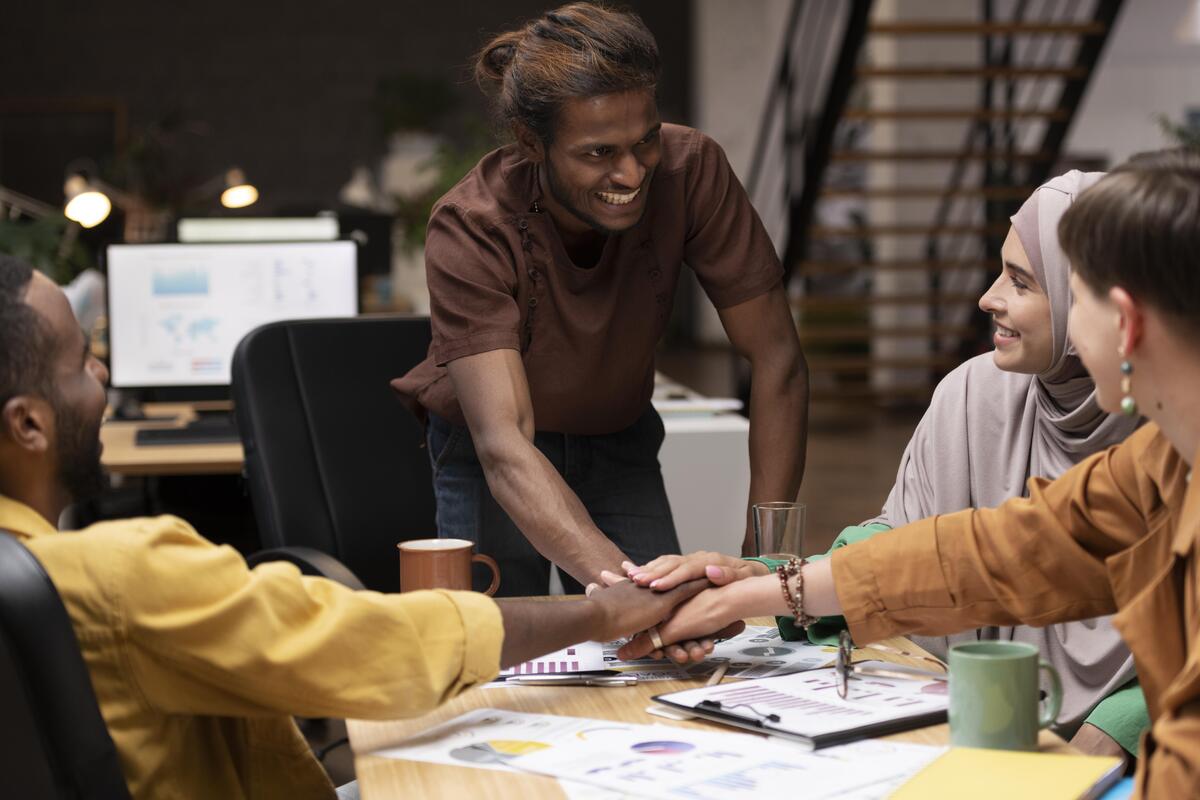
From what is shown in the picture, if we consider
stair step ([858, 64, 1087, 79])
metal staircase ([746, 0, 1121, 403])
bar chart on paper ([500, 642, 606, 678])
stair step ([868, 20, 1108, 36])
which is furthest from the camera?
metal staircase ([746, 0, 1121, 403])

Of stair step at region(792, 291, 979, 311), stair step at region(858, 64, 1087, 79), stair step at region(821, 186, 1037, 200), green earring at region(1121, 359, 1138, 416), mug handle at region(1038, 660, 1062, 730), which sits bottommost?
stair step at region(792, 291, 979, 311)

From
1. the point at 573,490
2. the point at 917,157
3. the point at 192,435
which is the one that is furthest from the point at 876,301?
the point at 573,490

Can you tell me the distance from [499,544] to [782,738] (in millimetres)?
1163

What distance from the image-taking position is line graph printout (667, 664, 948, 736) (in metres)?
1.39

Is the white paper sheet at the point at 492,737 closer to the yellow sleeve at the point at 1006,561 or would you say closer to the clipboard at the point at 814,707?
the clipboard at the point at 814,707

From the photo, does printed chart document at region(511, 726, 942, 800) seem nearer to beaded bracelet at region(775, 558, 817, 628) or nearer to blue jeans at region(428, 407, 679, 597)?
beaded bracelet at region(775, 558, 817, 628)

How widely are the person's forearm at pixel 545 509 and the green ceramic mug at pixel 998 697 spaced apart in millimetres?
761

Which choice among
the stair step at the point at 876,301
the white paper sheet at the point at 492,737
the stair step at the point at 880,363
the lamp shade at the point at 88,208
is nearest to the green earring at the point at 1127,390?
the white paper sheet at the point at 492,737

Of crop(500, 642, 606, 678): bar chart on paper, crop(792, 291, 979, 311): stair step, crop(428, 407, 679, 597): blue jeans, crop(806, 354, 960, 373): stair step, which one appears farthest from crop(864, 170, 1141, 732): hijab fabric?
crop(806, 354, 960, 373): stair step

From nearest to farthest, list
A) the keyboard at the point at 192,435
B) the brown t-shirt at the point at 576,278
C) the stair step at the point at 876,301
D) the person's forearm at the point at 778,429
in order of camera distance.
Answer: the brown t-shirt at the point at 576,278
the person's forearm at the point at 778,429
the keyboard at the point at 192,435
the stair step at the point at 876,301

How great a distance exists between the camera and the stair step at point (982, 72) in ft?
26.7

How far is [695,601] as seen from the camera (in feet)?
5.53

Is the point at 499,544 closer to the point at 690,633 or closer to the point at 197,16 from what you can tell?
the point at 690,633

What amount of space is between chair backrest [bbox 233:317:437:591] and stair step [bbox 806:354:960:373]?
6.80m
